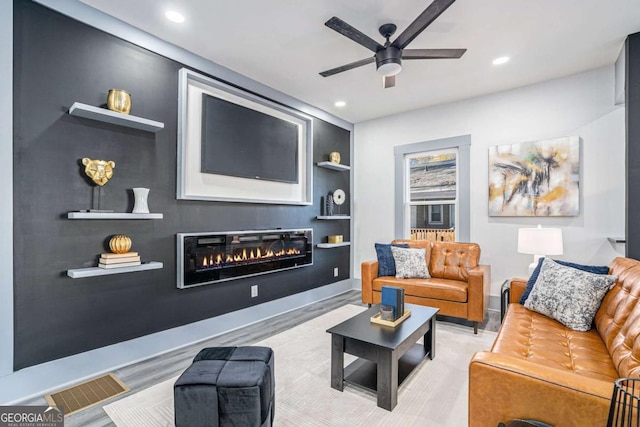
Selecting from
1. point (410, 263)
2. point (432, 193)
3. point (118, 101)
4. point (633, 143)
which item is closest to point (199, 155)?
point (118, 101)

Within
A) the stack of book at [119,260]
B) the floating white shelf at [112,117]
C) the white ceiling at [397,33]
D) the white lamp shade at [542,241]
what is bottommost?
the stack of book at [119,260]

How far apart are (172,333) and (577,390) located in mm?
2991

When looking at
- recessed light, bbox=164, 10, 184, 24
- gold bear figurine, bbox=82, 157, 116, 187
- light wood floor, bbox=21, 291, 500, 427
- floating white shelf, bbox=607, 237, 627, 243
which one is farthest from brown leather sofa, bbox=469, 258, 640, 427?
recessed light, bbox=164, 10, 184, 24

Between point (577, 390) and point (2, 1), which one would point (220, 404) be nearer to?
point (577, 390)

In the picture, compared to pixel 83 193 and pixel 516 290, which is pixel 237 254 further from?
pixel 516 290

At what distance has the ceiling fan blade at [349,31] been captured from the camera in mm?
2166

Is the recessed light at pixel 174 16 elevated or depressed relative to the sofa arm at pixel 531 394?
elevated

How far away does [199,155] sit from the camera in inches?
125

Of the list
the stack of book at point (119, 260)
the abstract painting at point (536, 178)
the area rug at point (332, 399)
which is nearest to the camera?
the area rug at point (332, 399)

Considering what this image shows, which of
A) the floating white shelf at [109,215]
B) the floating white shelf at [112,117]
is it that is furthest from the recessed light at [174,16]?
the floating white shelf at [109,215]

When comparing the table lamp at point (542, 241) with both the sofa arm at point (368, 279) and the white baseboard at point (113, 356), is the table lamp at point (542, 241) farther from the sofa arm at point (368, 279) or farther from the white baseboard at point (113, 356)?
the white baseboard at point (113, 356)

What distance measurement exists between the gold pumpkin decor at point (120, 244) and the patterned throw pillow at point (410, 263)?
2.97 meters

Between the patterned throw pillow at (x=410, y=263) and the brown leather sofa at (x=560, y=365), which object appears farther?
the patterned throw pillow at (x=410, y=263)

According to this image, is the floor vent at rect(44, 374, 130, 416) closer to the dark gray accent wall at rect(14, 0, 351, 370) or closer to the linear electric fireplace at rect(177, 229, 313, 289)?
the dark gray accent wall at rect(14, 0, 351, 370)
